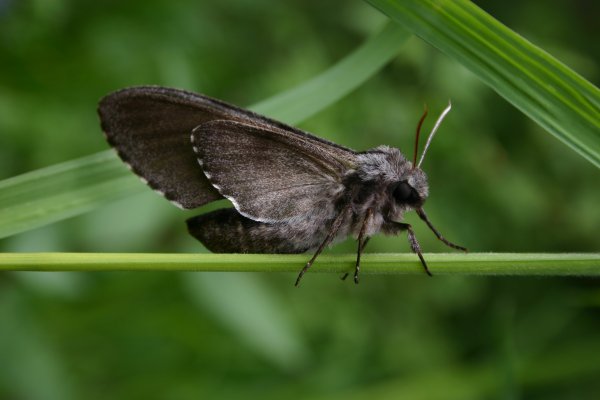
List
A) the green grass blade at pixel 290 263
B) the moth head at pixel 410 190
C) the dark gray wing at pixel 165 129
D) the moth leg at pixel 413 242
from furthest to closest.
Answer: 1. the moth head at pixel 410 190
2. the dark gray wing at pixel 165 129
3. the moth leg at pixel 413 242
4. the green grass blade at pixel 290 263

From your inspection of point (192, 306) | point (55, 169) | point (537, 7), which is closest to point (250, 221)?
point (55, 169)

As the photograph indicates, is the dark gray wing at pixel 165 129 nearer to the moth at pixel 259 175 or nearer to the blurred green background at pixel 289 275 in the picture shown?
the moth at pixel 259 175

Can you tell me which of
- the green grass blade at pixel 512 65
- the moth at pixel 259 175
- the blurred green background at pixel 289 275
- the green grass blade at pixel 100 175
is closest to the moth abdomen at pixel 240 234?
the moth at pixel 259 175

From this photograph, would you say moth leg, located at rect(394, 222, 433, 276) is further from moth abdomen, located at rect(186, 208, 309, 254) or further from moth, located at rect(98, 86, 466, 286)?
A: moth abdomen, located at rect(186, 208, 309, 254)

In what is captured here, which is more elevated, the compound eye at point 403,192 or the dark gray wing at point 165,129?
the dark gray wing at point 165,129

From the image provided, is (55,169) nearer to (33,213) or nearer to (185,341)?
(33,213)

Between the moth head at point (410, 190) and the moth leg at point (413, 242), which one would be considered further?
the moth head at point (410, 190)

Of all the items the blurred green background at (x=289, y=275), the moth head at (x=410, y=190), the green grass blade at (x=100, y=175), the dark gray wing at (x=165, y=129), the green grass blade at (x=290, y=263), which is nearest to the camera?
the green grass blade at (x=290, y=263)

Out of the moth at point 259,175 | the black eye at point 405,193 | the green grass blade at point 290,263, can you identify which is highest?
the moth at point 259,175

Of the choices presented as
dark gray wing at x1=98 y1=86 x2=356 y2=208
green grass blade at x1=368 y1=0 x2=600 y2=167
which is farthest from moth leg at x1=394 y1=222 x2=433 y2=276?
green grass blade at x1=368 y1=0 x2=600 y2=167
